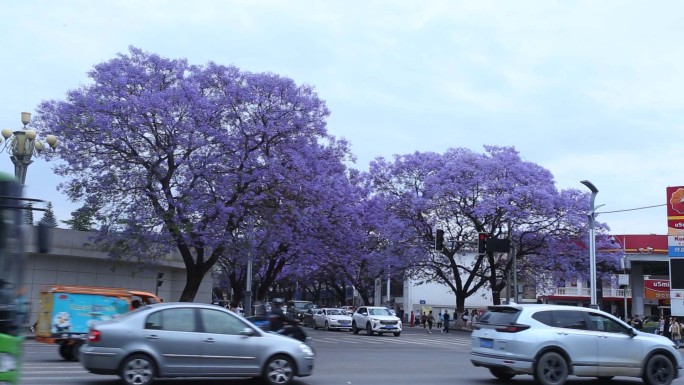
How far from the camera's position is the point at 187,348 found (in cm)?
1143

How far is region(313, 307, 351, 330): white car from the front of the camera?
42281mm

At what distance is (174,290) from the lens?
36.4m

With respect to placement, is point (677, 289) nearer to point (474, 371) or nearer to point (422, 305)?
point (474, 371)

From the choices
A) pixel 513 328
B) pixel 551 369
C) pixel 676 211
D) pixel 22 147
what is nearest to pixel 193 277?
pixel 22 147

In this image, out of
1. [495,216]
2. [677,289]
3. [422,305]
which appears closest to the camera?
[677,289]

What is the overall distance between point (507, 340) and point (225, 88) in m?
19.7

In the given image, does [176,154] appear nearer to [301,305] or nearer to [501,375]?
[501,375]

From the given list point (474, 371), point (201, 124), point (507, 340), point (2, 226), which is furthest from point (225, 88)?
point (2, 226)

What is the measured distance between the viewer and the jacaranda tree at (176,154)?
27.3 m

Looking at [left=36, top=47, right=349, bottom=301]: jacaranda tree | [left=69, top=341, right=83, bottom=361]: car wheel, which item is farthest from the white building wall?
[left=69, top=341, right=83, bottom=361]: car wheel

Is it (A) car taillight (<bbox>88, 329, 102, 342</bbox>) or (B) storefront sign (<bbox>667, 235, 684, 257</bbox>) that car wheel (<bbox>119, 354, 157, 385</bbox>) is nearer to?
(A) car taillight (<bbox>88, 329, 102, 342</bbox>)

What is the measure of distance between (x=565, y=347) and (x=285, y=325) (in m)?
5.80

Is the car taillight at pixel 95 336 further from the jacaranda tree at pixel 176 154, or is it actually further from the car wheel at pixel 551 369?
the jacaranda tree at pixel 176 154

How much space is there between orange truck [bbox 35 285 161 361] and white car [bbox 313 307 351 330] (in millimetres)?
25716
